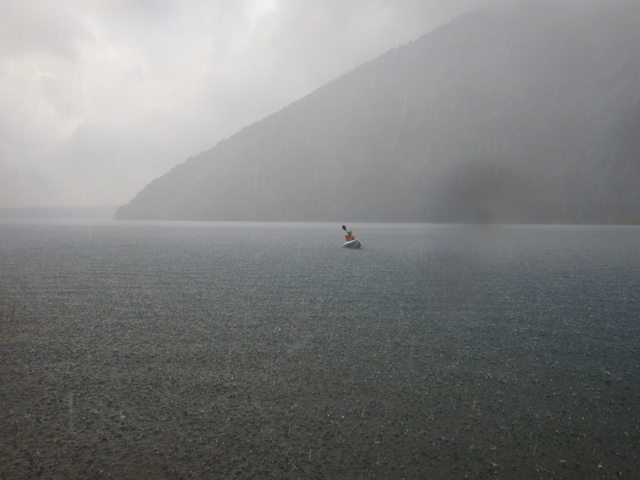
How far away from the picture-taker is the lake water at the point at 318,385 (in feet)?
24.7

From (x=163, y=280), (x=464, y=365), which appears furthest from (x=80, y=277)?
(x=464, y=365)

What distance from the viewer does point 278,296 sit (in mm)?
22109

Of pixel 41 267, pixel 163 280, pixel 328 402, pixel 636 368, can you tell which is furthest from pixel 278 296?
pixel 41 267

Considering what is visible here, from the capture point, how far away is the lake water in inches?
296

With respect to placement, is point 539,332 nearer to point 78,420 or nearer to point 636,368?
point 636,368

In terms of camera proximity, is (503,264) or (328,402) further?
(503,264)

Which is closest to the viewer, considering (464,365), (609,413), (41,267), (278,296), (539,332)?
(609,413)

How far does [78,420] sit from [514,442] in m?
7.97

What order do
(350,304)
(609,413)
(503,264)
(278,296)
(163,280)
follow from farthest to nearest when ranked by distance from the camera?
1. (503,264)
2. (163,280)
3. (278,296)
4. (350,304)
5. (609,413)

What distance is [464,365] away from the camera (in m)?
12.1

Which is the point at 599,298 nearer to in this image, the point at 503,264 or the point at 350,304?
the point at 350,304

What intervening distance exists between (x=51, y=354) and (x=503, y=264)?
34.2m

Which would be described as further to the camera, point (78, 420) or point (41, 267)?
point (41, 267)

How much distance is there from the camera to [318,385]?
10602 mm
